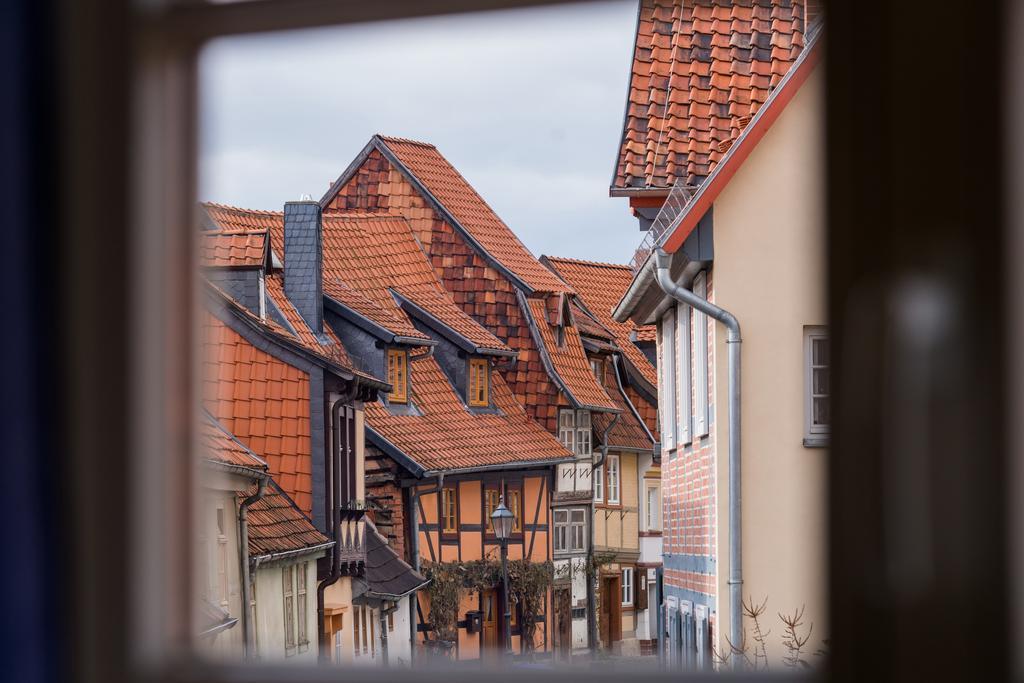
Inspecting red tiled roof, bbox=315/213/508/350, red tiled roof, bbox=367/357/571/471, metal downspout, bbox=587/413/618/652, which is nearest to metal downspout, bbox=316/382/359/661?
red tiled roof, bbox=367/357/571/471

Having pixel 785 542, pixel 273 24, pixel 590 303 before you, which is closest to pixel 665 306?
pixel 785 542

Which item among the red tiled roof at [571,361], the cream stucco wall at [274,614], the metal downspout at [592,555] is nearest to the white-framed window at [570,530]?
the metal downspout at [592,555]

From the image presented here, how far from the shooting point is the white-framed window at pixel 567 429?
26231mm

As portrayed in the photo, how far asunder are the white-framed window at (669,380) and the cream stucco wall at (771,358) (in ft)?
9.17

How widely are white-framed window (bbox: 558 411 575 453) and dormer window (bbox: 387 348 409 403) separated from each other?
4.68 meters

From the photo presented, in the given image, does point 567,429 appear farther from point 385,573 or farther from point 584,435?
point 385,573

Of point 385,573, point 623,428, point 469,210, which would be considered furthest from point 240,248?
point 623,428

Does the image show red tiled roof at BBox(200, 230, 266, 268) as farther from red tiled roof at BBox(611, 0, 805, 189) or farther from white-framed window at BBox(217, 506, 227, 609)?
red tiled roof at BBox(611, 0, 805, 189)

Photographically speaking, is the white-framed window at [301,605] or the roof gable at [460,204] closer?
the white-framed window at [301,605]

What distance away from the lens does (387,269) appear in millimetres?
24203

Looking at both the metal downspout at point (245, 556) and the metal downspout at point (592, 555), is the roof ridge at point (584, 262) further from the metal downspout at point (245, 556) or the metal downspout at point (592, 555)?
the metal downspout at point (245, 556)

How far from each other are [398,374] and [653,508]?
390 inches

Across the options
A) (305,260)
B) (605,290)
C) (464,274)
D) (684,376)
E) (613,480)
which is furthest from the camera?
(605,290)
